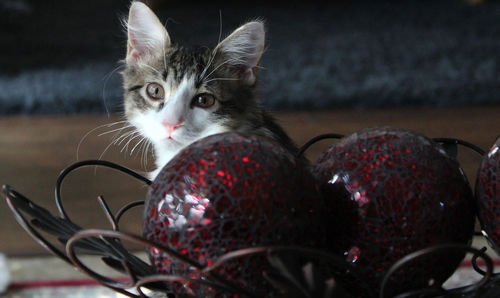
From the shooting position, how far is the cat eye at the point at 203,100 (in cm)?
62

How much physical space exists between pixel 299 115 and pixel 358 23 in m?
0.54

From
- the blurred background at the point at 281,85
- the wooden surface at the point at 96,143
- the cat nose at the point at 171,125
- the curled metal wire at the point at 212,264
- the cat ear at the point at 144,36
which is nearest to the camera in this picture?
the curled metal wire at the point at 212,264

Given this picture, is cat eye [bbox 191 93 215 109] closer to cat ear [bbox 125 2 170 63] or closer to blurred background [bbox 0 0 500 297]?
cat ear [bbox 125 2 170 63]

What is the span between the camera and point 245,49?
27.3 inches

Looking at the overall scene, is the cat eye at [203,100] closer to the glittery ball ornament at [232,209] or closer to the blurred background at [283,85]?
the glittery ball ornament at [232,209]

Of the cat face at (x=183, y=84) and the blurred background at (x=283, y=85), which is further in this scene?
the blurred background at (x=283, y=85)

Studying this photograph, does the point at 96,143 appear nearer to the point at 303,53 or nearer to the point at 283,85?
the point at 283,85

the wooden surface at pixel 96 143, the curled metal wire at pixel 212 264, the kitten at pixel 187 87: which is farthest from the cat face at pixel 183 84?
the wooden surface at pixel 96 143

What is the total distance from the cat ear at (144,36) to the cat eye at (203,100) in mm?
111

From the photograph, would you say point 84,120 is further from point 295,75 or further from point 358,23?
point 358,23

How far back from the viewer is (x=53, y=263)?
3.53 ft

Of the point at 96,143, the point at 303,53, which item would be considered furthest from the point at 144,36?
the point at 303,53

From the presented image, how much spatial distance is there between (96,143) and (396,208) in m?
1.37

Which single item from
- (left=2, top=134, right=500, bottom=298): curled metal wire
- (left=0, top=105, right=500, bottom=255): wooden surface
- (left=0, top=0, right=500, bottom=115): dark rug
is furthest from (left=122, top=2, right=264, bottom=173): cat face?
(left=0, top=0, right=500, bottom=115): dark rug
